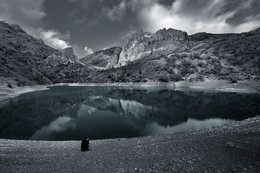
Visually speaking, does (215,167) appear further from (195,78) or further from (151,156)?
(195,78)

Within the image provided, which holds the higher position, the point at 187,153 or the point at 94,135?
the point at 187,153

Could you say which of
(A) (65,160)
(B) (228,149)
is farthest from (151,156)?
(A) (65,160)

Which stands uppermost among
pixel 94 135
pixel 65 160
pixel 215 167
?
pixel 215 167

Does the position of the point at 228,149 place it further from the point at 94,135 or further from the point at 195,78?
the point at 195,78

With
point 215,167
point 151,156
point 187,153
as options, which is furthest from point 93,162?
point 215,167

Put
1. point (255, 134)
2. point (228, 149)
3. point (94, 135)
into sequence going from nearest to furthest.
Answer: point (228, 149) < point (255, 134) < point (94, 135)

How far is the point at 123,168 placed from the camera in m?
16.6

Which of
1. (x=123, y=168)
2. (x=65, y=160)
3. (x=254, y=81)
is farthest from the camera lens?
(x=254, y=81)

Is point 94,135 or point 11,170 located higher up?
point 11,170

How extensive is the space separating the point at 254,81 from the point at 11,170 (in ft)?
472

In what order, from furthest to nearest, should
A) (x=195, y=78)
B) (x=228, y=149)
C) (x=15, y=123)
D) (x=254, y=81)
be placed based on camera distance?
(x=195, y=78)
(x=254, y=81)
(x=15, y=123)
(x=228, y=149)

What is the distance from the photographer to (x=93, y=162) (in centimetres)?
1919

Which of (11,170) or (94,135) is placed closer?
(11,170)

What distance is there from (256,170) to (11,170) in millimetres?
19834
